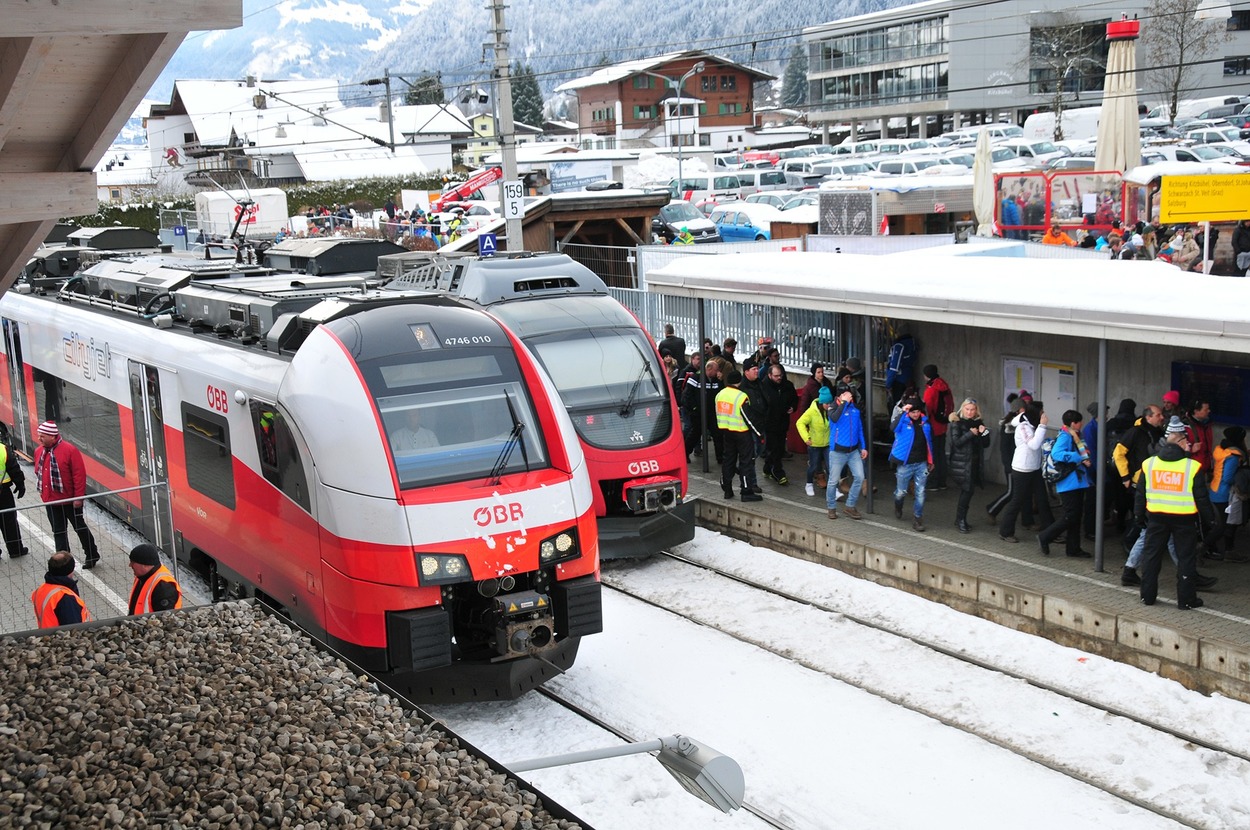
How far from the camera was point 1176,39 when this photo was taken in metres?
56.6

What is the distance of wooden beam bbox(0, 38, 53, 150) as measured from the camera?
5.98m

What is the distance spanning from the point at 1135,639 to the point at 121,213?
176 feet

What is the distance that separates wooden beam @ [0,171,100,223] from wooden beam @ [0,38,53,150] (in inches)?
47.5

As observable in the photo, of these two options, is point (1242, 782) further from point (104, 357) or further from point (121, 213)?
point (121, 213)

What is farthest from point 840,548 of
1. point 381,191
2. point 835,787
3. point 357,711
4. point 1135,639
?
point 381,191

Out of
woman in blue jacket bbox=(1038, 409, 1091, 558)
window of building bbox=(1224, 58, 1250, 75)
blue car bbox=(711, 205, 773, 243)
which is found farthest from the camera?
window of building bbox=(1224, 58, 1250, 75)

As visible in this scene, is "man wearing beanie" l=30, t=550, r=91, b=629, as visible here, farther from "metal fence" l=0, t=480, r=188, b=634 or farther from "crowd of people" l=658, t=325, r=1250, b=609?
"crowd of people" l=658, t=325, r=1250, b=609

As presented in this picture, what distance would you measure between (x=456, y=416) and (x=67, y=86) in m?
3.54

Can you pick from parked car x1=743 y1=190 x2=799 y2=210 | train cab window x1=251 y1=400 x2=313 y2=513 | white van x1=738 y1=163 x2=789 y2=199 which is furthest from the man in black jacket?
white van x1=738 y1=163 x2=789 y2=199

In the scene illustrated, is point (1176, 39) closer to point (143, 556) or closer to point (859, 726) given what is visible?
point (859, 726)

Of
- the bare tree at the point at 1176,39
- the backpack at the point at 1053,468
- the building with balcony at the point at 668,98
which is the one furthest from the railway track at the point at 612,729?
the building with balcony at the point at 668,98

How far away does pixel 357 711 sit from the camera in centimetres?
655

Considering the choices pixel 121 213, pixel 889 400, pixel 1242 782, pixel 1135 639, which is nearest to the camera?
pixel 1242 782

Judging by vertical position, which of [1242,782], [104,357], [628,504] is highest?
[104,357]
